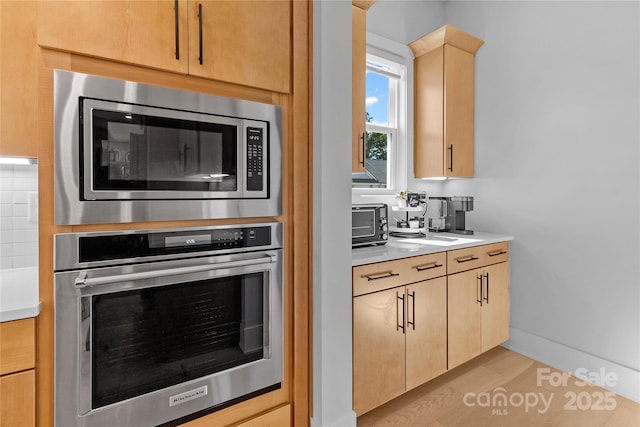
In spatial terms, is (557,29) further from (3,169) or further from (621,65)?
(3,169)

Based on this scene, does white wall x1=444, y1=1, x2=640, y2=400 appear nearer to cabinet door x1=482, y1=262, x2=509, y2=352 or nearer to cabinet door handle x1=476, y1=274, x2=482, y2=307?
cabinet door x1=482, y1=262, x2=509, y2=352

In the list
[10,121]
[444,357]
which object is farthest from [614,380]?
[10,121]

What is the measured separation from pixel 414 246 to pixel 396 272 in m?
0.34

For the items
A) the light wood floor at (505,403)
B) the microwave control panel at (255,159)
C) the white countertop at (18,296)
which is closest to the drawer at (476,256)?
A: the light wood floor at (505,403)

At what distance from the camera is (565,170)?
2375 mm

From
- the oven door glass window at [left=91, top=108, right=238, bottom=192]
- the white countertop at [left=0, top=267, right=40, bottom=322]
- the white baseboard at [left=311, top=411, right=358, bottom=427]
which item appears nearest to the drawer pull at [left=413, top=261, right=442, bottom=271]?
the white baseboard at [left=311, top=411, right=358, bottom=427]

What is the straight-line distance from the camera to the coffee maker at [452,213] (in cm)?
279

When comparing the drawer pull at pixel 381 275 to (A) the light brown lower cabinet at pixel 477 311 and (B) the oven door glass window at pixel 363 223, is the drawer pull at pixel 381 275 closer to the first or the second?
(B) the oven door glass window at pixel 363 223

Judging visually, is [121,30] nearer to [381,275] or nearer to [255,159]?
[255,159]

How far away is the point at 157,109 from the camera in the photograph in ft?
4.03

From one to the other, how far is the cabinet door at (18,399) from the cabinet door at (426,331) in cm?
168

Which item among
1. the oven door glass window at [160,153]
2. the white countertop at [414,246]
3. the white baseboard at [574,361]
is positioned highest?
the oven door glass window at [160,153]

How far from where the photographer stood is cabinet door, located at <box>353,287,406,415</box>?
1758 millimetres

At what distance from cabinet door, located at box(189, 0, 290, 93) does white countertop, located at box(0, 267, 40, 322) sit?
943 mm
